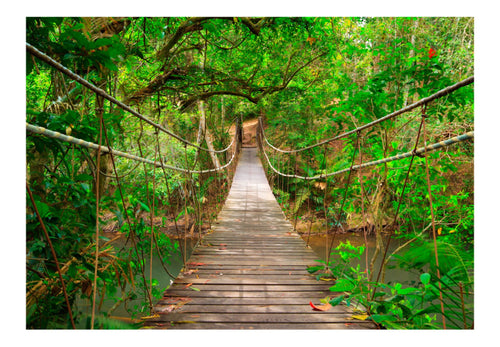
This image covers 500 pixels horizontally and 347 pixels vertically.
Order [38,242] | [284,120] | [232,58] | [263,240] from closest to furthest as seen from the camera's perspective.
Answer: [38,242] < [263,240] < [232,58] < [284,120]

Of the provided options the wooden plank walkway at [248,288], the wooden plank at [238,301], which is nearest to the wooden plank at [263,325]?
the wooden plank walkway at [248,288]

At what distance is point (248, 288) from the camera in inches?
56.0

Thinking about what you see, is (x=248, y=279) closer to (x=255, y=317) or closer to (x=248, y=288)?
(x=248, y=288)

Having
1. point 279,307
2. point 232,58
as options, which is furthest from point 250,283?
point 232,58

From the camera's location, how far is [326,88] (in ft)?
13.5

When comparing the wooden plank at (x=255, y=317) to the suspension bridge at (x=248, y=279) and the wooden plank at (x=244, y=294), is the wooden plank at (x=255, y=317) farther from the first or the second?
the wooden plank at (x=244, y=294)

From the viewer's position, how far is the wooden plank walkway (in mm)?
1094

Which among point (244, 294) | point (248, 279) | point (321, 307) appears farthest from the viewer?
point (248, 279)

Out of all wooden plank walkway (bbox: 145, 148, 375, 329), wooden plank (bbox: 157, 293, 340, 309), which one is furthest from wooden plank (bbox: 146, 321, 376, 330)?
wooden plank (bbox: 157, 293, 340, 309)

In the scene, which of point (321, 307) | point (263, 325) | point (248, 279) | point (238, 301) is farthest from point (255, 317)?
point (248, 279)

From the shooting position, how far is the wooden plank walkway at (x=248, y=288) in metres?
1.09

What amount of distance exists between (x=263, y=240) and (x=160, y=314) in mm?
1333

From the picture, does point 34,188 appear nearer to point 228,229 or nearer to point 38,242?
point 38,242

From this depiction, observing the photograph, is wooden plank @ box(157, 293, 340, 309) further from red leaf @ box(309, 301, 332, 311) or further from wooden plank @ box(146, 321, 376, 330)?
wooden plank @ box(146, 321, 376, 330)
